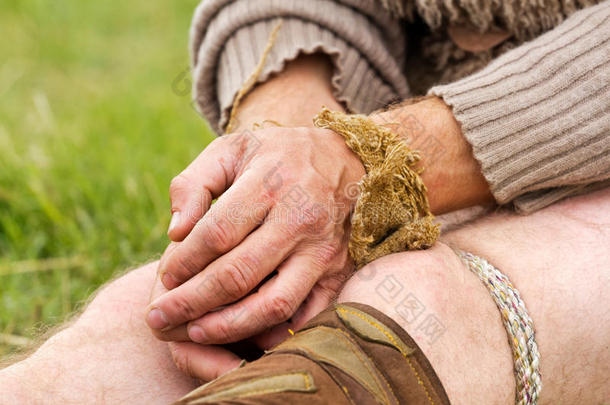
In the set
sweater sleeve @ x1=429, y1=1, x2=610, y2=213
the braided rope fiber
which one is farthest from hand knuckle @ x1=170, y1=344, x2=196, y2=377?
sweater sleeve @ x1=429, y1=1, x2=610, y2=213

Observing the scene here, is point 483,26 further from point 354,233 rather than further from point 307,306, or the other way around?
point 307,306

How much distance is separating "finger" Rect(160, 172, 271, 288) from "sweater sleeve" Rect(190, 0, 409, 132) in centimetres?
45

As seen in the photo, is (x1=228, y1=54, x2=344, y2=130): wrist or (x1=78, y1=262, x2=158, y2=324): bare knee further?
(x1=228, y1=54, x2=344, y2=130): wrist

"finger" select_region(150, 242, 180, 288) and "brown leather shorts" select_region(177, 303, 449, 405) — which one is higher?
"finger" select_region(150, 242, 180, 288)

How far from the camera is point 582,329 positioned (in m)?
0.84

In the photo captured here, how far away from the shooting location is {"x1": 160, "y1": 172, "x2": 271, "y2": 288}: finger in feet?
2.49

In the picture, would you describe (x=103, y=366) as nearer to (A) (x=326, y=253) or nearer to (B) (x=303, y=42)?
(A) (x=326, y=253)

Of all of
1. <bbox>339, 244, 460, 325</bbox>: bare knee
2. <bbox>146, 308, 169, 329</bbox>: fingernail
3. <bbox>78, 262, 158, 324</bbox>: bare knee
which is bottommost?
<bbox>339, 244, 460, 325</bbox>: bare knee

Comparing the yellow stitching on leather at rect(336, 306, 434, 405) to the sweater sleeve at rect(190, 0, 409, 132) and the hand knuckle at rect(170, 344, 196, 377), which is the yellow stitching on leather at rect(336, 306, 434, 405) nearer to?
the hand knuckle at rect(170, 344, 196, 377)

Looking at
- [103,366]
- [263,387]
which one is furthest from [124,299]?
[263,387]

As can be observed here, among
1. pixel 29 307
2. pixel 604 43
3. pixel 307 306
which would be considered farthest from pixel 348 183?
pixel 29 307

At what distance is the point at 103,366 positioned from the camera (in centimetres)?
84

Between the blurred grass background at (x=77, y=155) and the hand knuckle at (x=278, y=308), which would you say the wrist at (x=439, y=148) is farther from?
the blurred grass background at (x=77, y=155)

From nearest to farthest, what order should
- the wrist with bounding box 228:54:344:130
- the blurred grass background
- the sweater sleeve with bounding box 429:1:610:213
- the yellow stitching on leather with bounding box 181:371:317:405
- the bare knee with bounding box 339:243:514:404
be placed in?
1. the yellow stitching on leather with bounding box 181:371:317:405
2. the bare knee with bounding box 339:243:514:404
3. the sweater sleeve with bounding box 429:1:610:213
4. the wrist with bounding box 228:54:344:130
5. the blurred grass background
